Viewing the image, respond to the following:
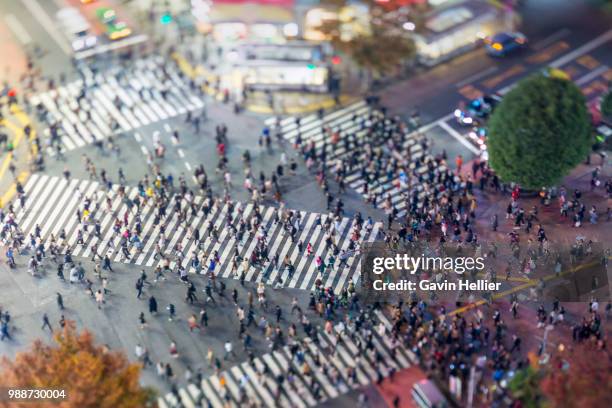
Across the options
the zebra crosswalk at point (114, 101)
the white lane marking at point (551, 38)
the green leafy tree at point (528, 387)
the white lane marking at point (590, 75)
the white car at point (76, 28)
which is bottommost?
the white lane marking at point (590, 75)

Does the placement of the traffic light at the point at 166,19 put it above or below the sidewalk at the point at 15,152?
above

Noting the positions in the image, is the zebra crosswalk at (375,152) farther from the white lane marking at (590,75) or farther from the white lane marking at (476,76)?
the white lane marking at (590,75)

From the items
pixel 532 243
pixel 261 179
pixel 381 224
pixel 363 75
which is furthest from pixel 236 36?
pixel 532 243

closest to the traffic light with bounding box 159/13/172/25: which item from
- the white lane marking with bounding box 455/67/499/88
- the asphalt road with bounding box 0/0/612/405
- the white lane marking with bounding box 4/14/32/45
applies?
the asphalt road with bounding box 0/0/612/405

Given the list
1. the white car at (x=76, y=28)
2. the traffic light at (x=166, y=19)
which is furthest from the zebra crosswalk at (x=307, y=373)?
the traffic light at (x=166, y=19)

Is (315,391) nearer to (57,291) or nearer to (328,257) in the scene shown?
(328,257)

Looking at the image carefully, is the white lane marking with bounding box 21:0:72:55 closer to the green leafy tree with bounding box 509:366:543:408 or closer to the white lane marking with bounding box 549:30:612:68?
the white lane marking with bounding box 549:30:612:68
